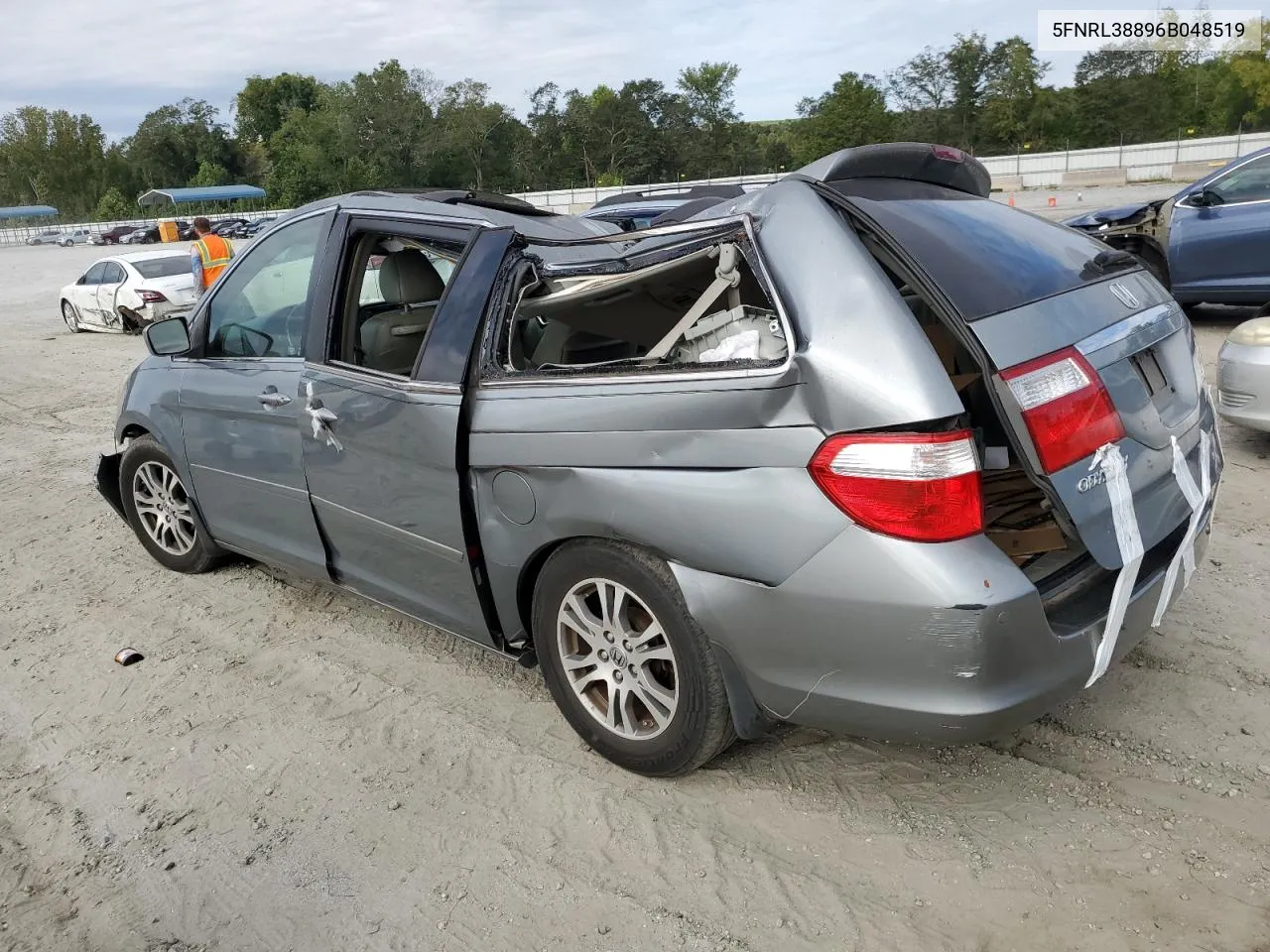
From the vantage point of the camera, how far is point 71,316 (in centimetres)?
1748

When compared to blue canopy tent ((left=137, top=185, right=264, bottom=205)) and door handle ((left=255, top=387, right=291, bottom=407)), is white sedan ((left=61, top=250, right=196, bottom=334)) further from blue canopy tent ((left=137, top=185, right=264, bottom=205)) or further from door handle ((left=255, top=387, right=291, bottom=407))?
blue canopy tent ((left=137, top=185, right=264, bottom=205))

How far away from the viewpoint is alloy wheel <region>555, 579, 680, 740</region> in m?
2.90

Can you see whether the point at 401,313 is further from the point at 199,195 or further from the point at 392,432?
the point at 199,195

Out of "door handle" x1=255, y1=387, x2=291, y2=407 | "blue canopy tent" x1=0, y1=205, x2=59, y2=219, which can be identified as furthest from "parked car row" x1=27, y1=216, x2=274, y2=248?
"door handle" x1=255, y1=387, x2=291, y2=407

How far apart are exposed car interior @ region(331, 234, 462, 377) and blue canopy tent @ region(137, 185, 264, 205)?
90544mm

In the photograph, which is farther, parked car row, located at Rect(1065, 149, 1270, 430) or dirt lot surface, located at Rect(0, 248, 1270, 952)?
parked car row, located at Rect(1065, 149, 1270, 430)

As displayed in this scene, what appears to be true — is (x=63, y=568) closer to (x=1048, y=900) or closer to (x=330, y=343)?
(x=330, y=343)

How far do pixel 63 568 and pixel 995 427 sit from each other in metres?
4.95

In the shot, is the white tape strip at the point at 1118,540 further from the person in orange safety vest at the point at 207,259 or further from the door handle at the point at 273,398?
the person in orange safety vest at the point at 207,259

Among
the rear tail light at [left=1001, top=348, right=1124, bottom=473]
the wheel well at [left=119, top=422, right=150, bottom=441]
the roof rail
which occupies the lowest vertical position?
the wheel well at [left=119, top=422, right=150, bottom=441]

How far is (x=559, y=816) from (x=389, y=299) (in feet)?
7.13

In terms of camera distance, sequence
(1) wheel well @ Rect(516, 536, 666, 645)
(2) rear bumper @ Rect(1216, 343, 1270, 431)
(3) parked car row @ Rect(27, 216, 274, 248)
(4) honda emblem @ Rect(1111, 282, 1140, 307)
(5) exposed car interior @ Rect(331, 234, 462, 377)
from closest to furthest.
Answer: (1) wheel well @ Rect(516, 536, 666, 645)
(4) honda emblem @ Rect(1111, 282, 1140, 307)
(5) exposed car interior @ Rect(331, 234, 462, 377)
(2) rear bumper @ Rect(1216, 343, 1270, 431)
(3) parked car row @ Rect(27, 216, 274, 248)

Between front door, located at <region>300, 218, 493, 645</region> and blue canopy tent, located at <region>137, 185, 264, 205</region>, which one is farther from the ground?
blue canopy tent, located at <region>137, 185, 264, 205</region>

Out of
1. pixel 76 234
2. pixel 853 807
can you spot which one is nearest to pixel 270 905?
pixel 853 807
